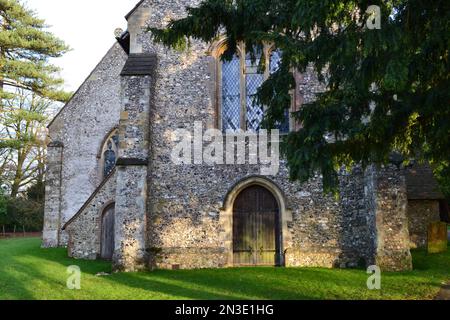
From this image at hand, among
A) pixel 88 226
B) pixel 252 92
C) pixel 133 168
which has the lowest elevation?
pixel 88 226

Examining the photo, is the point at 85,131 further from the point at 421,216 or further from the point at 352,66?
the point at 352,66

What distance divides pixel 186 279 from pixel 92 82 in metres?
11.4

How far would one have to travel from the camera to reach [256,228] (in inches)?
510

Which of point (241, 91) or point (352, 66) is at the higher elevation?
point (241, 91)

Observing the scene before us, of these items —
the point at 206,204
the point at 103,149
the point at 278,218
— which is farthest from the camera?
the point at 103,149

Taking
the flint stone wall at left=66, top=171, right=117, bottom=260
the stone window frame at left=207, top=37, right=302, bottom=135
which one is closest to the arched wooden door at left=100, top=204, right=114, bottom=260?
the flint stone wall at left=66, top=171, right=117, bottom=260

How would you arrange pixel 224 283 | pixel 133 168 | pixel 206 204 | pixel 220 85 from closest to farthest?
pixel 224 283, pixel 133 168, pixel 206 204, pixel 220 85

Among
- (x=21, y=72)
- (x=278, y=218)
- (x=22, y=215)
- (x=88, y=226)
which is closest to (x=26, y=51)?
(x=21, y=72)

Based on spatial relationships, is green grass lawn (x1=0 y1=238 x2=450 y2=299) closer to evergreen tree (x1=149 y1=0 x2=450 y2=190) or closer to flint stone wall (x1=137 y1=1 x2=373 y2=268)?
flint stone wall (x1=137 y1=1 x2=373 y2=268)

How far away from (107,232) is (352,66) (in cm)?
1127

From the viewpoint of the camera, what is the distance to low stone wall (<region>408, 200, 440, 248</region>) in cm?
1485

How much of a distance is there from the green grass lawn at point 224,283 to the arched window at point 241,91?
434 centimetres
